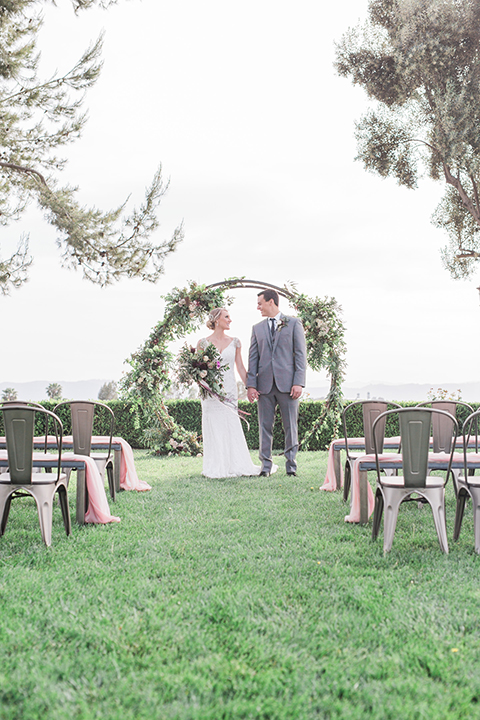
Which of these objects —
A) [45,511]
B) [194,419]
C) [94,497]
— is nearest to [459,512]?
[94,497]

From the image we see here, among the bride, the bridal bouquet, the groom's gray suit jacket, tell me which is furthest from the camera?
the bride

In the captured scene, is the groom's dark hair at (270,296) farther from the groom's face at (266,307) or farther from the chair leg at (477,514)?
the chair leg at (477,514)

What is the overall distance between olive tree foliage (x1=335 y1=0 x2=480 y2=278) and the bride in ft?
36.3

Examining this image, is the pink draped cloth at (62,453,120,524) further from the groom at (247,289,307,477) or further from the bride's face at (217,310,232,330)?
the bride's face at (217,310,232,330)

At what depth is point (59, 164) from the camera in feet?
38.8

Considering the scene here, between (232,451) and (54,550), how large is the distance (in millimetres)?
3956

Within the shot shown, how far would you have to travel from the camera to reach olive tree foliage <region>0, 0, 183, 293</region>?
10.9m

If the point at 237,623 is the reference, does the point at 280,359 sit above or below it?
above

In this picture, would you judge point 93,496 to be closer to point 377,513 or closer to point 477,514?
point 377,513

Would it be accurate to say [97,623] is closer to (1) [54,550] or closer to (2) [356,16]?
(1) [54,550]

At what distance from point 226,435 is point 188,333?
3.09m

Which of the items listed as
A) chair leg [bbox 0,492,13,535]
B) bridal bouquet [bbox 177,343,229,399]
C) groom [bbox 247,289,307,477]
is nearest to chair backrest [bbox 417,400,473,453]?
groom [bbox 247,289,307,477]

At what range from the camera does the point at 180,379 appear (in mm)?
7543

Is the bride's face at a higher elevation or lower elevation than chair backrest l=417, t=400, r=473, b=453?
higher
